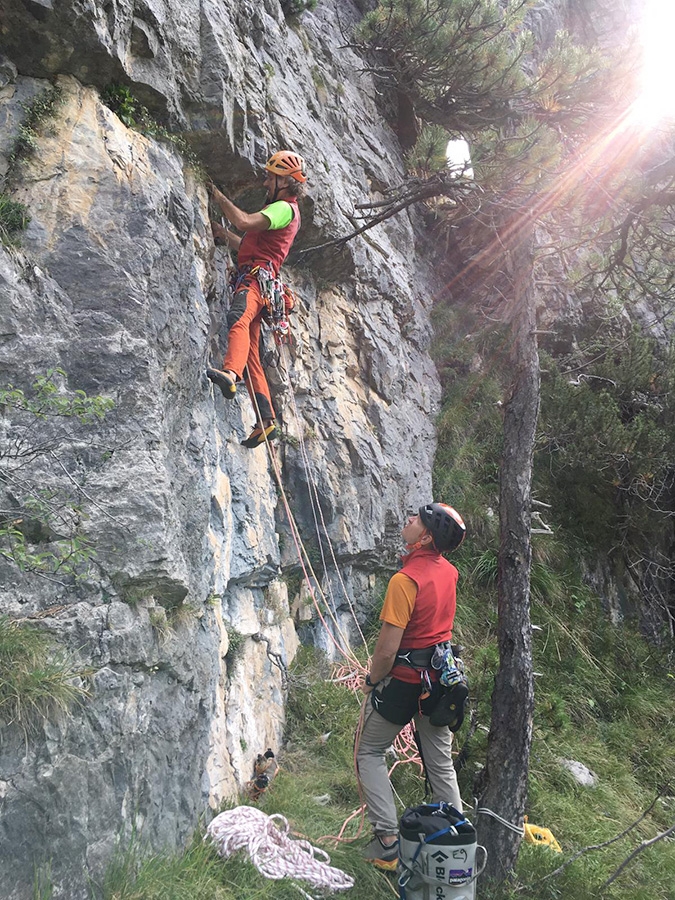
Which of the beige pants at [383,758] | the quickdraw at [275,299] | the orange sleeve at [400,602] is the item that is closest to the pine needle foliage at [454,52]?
the quickdraw at [275,299]

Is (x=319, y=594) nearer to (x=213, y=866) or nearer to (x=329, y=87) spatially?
(x=213, y=866)

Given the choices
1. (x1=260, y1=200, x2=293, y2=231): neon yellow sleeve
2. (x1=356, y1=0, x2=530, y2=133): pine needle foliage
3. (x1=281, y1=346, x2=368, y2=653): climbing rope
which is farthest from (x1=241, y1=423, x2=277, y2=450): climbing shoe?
(x1=356, y1=0, x2=530, y2=133): pine needle foliage

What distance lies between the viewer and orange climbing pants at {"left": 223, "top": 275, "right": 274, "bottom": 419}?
457 centimetres

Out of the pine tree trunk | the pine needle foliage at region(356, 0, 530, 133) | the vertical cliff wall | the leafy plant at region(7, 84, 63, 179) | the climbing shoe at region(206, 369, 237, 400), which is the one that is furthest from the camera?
the pine needle foliage at region(356, 0, 530, 133)

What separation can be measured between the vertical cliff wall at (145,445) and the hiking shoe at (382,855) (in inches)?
35.4

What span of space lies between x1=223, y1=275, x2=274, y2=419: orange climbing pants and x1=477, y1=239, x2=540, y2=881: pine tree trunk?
199 cm

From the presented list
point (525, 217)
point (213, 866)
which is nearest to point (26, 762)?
point (213, 866)

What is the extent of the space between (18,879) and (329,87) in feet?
27.4

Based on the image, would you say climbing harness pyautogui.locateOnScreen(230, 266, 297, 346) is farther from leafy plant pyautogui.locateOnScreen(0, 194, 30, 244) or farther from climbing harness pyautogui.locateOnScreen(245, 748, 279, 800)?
climbing harness pyautogui.locateOnScreen(245, 748, 279, 800)

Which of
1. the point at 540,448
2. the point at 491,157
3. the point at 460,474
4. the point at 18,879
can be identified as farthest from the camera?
the point at 540,448

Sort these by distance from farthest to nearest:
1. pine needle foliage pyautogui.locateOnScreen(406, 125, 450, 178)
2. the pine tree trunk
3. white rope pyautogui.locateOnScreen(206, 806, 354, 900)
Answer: pine needle foliage pyautogui.locateOnScreen(406, 125, 450, 178)
the pine tree trunk
white rope pyautogui.locateOnScreen(206, 806, 354, 900)

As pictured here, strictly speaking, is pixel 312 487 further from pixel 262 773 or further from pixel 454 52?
pixel 454 52

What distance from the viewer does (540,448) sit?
9086mm

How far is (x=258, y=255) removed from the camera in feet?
16.5
